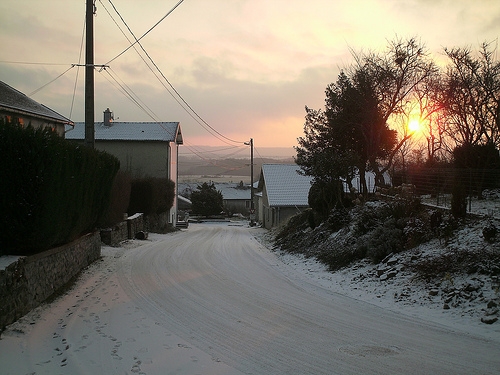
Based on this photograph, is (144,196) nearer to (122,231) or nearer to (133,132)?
(122,231)

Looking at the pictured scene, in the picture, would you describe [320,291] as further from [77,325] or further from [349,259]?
[77,325]

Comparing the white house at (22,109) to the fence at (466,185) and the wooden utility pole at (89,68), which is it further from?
the fence at (466,185)

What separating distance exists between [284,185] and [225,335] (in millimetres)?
34973

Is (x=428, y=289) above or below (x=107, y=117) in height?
below

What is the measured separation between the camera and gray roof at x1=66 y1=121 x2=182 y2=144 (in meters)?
39.3

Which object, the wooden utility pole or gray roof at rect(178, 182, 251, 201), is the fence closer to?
the wooden utility pole

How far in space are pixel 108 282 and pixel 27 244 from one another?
303 centimetres

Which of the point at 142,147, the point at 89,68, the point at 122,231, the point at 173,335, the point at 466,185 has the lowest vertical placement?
the point at 173,335

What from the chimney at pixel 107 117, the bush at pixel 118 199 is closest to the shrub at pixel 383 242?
the bush at pixel 118 199

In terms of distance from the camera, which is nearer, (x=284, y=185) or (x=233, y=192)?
(x=284, y=185)

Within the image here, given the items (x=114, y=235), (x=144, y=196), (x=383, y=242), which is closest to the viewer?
(x=383, y=242)

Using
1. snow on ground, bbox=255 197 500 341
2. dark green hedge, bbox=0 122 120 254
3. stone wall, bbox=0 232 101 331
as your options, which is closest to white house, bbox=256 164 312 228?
snow on ground, bbox=255 197 500 341

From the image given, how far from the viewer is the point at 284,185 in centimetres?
4191

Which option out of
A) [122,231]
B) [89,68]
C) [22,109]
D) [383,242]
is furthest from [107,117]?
[383,242]
